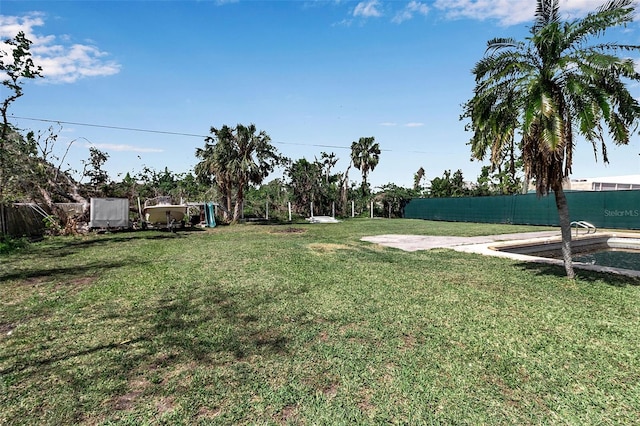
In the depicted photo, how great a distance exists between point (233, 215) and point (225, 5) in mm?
13009

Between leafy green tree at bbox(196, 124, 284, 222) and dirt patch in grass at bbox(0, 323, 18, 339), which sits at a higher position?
leafy green tree at bbox(196, 124, 284, 222)

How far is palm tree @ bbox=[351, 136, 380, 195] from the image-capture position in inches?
1194

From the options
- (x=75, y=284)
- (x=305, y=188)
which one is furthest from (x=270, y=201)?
(x=75, y=284)

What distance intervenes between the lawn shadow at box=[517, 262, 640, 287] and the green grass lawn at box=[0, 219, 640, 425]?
0.31 feet

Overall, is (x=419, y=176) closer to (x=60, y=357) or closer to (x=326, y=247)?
(x=326, y=247)

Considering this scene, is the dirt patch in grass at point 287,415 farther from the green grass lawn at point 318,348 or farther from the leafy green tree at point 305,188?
the leafy green tree at point 305,188

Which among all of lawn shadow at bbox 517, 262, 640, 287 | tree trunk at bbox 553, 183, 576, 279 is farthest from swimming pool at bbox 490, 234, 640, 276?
tree trunk at bbox 553, 183, 576, 279

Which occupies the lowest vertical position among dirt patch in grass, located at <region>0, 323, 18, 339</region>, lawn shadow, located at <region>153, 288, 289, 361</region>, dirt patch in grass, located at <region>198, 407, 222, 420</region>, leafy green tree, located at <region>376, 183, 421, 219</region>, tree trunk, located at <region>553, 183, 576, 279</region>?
dirt patch in grass, located at <region>198, 407, 222, 420</region>

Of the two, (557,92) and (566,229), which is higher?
(557,92)

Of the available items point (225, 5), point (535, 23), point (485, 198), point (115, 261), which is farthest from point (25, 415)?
point (485, 198)

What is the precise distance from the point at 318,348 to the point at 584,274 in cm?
605

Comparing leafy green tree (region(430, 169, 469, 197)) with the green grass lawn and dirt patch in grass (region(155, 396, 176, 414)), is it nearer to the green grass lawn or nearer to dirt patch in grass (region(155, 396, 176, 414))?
the green grass lawn

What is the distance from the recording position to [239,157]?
66.5 feet

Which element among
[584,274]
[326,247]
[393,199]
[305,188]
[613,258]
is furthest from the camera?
[393,199]
